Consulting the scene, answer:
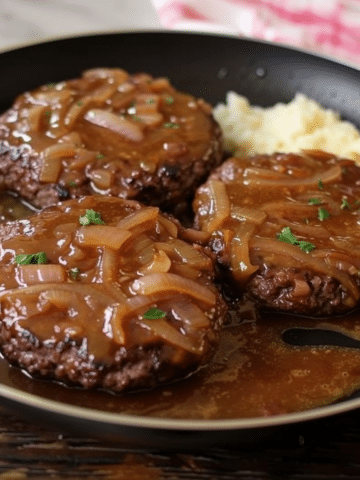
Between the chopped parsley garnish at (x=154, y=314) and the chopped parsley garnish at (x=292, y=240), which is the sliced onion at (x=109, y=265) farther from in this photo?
the chopped parsley garnish at (x=292, y=240)

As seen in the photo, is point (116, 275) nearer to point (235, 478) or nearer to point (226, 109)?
point (235, 478)

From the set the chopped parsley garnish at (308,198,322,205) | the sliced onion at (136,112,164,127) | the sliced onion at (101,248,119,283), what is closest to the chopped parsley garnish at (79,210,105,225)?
the sliced onion at (101,248,119,283)

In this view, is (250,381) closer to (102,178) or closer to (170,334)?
(170,334)

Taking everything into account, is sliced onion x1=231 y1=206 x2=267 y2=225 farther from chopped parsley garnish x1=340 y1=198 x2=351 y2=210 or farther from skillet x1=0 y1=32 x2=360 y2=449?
skillet x1=0 y1=32 x2=360 y2=449

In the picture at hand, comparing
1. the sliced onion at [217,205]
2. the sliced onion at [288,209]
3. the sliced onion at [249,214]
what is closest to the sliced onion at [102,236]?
the sliced onion at [217,205]

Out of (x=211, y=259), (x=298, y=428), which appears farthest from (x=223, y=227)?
(x=298, y=428)

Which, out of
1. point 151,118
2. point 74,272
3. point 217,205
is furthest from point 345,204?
point 74,272
